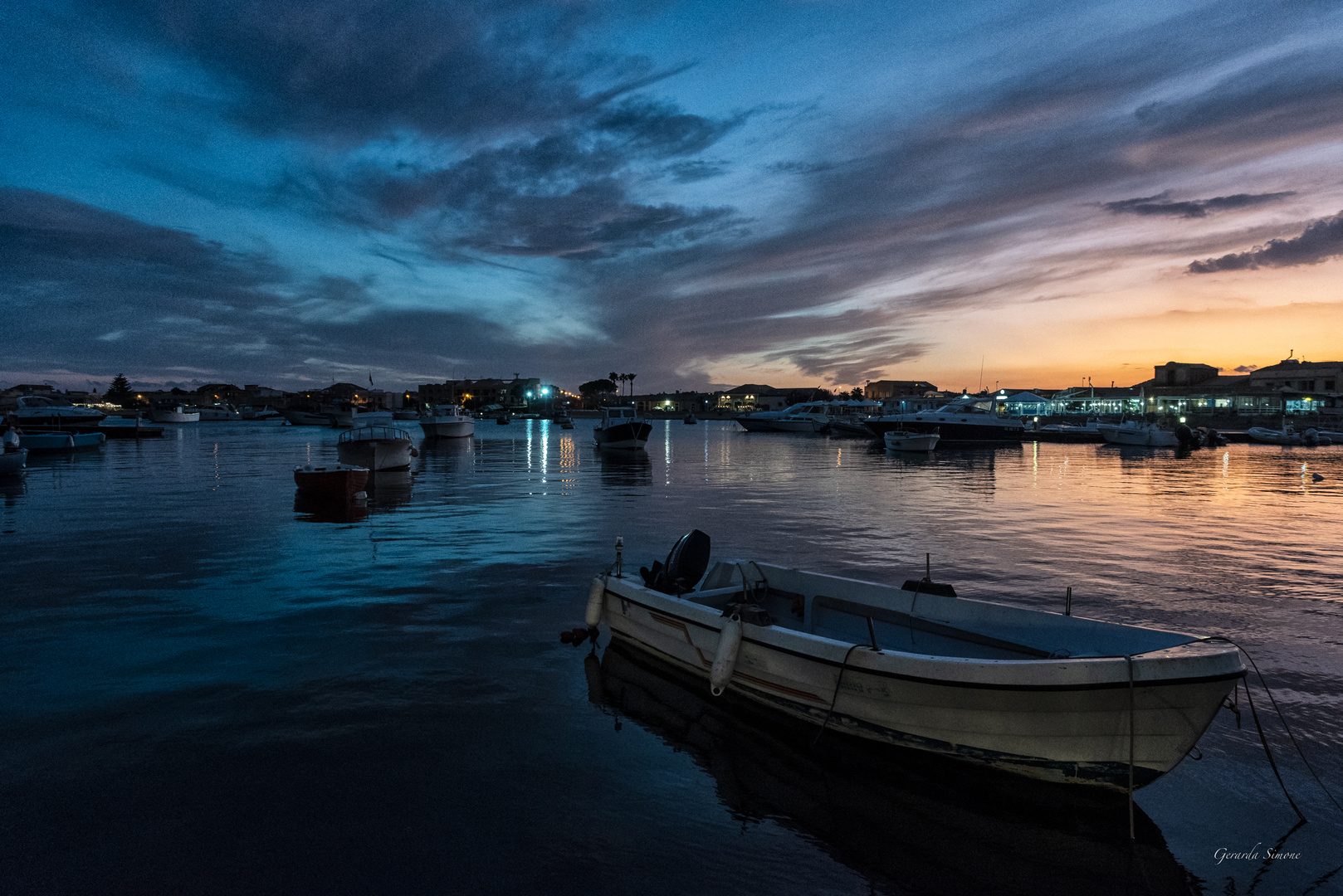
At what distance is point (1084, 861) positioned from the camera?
5309 millimetres

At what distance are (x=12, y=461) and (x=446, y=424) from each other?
37534mm

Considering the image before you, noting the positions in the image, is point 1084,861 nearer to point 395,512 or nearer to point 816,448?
point 395,512

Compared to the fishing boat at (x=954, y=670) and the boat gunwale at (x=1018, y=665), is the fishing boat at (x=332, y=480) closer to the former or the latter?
the fishing boat at (x=954, y=670)

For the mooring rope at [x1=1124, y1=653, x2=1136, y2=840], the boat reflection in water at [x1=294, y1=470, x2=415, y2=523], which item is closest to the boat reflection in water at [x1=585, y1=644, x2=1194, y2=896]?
the mooring rope at [x1=1124, y1=653, x2=1136, y2=840]

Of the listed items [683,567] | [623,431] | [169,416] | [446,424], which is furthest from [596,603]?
[169,416]

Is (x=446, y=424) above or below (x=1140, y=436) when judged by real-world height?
above

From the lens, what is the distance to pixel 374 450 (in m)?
34.7

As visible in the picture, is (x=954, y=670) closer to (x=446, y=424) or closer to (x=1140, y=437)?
(x=446, y=424)

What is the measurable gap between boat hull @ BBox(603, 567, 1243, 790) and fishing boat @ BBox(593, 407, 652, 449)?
47211 mm

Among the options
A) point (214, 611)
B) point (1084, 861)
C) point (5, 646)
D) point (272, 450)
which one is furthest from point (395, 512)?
point (272, 450)

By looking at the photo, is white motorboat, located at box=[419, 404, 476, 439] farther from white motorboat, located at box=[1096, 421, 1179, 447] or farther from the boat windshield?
white motorboat, located at box=[1096, 421, 1179, 447]

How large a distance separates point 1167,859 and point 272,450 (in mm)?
62891

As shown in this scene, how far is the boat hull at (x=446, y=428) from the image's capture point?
6962 cm

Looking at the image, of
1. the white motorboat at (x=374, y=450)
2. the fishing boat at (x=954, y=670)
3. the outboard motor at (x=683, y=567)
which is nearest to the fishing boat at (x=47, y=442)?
the white motorboat at (x=374, y=450)
